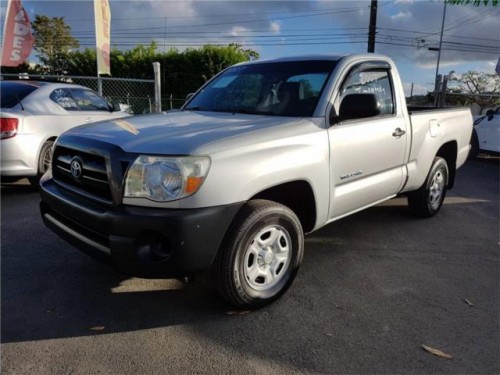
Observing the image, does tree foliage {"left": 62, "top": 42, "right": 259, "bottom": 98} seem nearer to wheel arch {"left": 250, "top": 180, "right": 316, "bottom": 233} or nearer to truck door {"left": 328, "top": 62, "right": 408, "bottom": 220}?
truck door {"left": 328, "top": 62, "right": 408, "bottom": 220}

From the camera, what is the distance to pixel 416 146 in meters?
4.68

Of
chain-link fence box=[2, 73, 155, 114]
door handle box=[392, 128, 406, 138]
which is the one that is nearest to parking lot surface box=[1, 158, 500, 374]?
door handle box=[392, 128, 406, 138]

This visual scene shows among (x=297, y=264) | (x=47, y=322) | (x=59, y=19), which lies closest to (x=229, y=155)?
(x=297, y=264)

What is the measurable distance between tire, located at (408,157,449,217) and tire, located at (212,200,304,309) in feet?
8.25

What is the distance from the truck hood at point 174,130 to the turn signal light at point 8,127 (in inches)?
111

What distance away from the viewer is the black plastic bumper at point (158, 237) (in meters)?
2.59

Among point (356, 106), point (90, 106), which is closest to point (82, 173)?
point (356, 106)

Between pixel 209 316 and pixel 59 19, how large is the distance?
178 feet

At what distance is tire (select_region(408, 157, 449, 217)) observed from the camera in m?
5.19

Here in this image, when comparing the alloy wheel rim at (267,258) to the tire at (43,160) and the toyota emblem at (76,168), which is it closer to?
the toyota emblem at (76,168)

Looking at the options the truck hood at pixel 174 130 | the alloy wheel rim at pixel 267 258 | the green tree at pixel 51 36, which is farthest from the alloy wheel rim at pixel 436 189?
the green tree at pixel 51 36

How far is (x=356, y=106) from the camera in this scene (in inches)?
141

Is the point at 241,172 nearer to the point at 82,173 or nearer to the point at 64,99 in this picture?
the point at 82,173

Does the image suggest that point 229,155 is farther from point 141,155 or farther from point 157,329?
point 157,329
